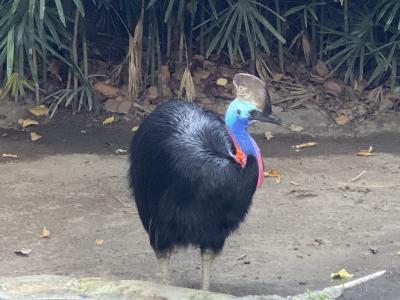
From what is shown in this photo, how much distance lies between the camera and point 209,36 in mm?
7930

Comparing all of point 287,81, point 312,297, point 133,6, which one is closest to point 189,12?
point 133,6

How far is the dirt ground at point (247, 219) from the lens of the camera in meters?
4.83

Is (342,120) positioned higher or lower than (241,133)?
lower

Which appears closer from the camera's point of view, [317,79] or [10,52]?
[10,52]

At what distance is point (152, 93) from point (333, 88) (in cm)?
158

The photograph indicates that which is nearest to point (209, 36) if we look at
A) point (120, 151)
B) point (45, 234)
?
point (120, 151)

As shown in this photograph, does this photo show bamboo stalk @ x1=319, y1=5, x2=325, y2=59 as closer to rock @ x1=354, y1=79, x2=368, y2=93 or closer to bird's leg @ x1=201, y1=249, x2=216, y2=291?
rock @ x1=354, y1=79, x2=368, y2=93

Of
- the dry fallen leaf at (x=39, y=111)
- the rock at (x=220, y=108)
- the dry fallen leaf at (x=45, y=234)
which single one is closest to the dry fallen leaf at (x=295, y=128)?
the rock at (x=220, y=108)

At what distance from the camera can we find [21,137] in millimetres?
7156

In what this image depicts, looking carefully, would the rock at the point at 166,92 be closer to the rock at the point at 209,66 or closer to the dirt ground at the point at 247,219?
the rock at the point at 209,66

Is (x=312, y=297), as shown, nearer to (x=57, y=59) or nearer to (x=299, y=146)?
(x=299, y=146)

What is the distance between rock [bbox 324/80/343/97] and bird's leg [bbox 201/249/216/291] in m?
3.81

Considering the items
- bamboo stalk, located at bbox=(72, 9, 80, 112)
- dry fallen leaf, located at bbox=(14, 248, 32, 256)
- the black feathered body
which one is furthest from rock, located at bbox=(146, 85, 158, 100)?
the black feathered body

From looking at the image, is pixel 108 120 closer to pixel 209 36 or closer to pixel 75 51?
pixel 75 51
